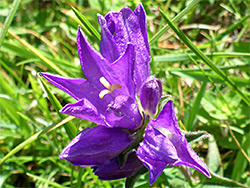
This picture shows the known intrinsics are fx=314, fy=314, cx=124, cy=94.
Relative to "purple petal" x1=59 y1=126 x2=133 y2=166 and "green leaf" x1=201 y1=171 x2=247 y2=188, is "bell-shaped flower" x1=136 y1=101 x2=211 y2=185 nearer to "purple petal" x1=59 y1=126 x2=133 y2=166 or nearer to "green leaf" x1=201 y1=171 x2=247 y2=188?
"purple petal" x1=59 y1=126 x2=133 y2=166

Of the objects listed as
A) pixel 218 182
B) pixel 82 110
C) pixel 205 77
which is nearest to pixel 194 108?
pixel 205 77

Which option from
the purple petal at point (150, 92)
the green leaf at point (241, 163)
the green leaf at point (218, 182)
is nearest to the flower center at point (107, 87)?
the purple petal at point (150, 92)

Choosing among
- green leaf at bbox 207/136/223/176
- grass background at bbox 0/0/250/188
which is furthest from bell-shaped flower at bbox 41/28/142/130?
green leaf at bbox 207/136/223/176

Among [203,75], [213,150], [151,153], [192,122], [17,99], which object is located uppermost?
[17,99]

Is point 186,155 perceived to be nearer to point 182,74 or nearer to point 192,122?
point 192,122

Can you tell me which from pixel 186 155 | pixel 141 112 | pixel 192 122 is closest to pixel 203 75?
pixel 192 122
